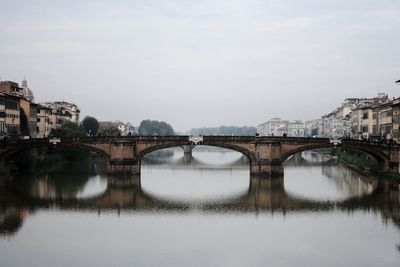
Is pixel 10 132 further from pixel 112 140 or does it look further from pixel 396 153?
pixel 396 153

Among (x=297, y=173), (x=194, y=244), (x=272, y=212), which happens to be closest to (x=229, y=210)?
(x=272, y=212)

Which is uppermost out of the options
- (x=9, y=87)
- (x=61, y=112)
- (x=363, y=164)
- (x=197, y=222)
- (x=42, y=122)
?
(x=9, y=87)

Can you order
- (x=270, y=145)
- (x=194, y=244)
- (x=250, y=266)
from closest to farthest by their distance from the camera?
(x=250, y=266) < (x=194, y=244) < (x=270, y=145)

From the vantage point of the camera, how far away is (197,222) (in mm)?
36844

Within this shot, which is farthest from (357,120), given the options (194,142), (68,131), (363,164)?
(68,131)

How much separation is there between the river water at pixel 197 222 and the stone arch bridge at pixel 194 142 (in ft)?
9.62

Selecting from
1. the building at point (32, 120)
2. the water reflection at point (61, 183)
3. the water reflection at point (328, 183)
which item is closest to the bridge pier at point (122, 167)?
the water reflection at point (61, 183)

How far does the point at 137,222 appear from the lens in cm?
3659

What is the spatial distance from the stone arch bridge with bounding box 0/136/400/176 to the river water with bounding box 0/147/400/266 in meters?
2.93

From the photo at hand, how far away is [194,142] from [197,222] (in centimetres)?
2849

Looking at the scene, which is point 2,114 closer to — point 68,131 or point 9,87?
point 9,87

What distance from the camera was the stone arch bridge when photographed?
62.6 metres

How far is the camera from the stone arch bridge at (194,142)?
62625 mm

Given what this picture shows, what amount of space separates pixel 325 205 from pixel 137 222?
1576cm
